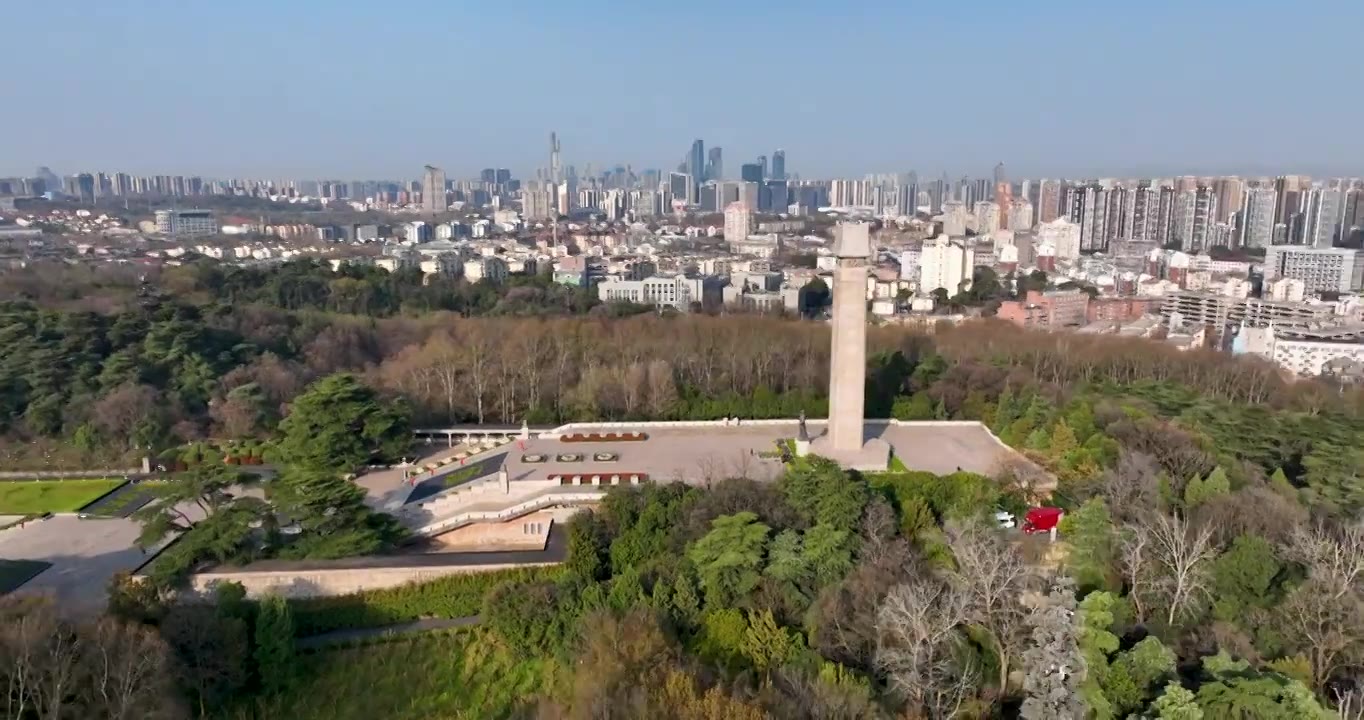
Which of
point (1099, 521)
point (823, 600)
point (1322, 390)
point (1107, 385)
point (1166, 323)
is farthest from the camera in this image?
point (1166, 323)

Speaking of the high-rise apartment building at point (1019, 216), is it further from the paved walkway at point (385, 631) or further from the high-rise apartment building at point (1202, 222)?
the paved walkway at point (385, 631)

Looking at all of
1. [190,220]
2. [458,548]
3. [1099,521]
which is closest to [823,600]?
[1099,521]

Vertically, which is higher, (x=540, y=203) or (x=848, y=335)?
(x=540, y=203)

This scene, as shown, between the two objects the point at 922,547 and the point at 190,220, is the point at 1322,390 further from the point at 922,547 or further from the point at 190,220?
the point at 190,220

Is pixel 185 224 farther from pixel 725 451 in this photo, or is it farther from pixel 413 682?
pixel 413 682

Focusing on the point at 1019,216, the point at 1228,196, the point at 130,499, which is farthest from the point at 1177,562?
the point at 1228,196

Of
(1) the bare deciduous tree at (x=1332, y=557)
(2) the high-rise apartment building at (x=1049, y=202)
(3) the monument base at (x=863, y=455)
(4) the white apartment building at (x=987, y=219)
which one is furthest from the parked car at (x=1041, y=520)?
(2) the high-rise apartment building at (x=1049, y=202)
